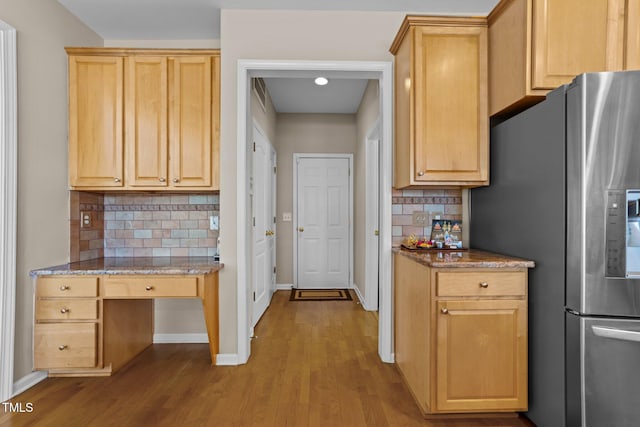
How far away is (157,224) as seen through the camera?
319 centimetres

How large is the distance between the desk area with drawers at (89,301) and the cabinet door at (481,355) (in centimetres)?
160

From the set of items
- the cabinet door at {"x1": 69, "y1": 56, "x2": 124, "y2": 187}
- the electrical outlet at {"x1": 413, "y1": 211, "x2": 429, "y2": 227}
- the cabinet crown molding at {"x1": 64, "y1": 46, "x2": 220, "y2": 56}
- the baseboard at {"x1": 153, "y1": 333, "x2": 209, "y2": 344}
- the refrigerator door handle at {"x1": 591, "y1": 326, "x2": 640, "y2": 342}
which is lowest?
the baseboard at {"x1": 153, "y1": 333, "x2": 209, "y2": 344}

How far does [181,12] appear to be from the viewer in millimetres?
2830

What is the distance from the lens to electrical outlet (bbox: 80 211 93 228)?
9.61 ft

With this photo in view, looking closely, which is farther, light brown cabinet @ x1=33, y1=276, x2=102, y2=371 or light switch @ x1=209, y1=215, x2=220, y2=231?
light switch @ x1=209, y1=215, x2=220, y2=231

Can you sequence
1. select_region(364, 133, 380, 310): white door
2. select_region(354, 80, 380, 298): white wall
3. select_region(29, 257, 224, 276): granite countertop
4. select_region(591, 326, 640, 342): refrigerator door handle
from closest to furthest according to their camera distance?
select_region(591, 326, 640, 342): refrigerator door handle → select_region(29, 257, 224, 276): granite countertop → select_region(354, 80, 380, 298): white wall → select_region(364, 133, 380, 310): white door

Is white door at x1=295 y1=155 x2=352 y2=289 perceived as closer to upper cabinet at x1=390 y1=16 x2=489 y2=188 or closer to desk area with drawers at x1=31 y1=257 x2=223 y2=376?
desk area with drawers at x1=31 y1=257 x2=223 y2=376

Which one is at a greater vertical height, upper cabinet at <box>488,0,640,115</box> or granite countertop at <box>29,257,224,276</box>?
upper cabinet at <box>488,0,640,115</box>

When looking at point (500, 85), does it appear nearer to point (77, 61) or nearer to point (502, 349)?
point (502, 349)

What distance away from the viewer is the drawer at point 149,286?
2498 mm

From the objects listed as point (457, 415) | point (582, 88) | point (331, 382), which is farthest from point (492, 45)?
point (331, 382)

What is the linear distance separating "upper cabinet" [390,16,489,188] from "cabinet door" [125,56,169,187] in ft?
5.96

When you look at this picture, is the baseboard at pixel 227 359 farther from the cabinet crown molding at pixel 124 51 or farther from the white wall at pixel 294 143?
the white wall at pixel 294 143

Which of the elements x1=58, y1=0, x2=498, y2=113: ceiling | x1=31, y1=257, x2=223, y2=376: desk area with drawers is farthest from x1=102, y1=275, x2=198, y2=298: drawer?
x1=58, y1=0, x2=498, y2=113: ceiling
